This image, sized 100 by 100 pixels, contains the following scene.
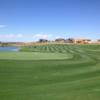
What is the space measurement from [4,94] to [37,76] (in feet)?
14.4

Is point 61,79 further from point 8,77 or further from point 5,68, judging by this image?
point 5,68

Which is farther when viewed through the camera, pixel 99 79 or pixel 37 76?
pixel 37 76

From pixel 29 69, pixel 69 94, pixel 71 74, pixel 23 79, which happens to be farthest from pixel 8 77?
pixel 69 94

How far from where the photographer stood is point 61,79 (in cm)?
1400

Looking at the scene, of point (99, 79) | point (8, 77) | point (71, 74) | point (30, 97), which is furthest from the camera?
point (71, 74)

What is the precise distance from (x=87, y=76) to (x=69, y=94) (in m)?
4.55

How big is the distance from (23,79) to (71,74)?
10.8 ft

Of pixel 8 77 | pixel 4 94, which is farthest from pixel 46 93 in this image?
pixel 8 77

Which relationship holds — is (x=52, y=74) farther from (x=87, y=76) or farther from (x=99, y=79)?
(x=99, y=79)

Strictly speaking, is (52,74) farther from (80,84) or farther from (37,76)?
(80,84)

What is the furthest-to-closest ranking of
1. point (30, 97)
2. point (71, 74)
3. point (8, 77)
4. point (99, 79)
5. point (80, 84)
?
1. point (71, 74)
2. point (8, 77)
3. point (99, 79)
4. point (80, 84)
5. point (30, 97)

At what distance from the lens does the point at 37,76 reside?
1486cm

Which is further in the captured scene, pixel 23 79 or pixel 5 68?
pixel 5 68

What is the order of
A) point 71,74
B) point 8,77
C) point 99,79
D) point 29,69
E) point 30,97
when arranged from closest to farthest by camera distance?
point 30,97
point 99,79
point 8,77
point 71,74
point 29,69
